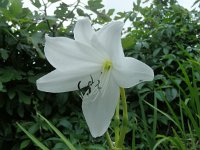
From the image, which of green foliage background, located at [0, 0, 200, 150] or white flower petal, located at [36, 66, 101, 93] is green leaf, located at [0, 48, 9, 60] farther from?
white flower petal, located at [36, 66, 101, 93]

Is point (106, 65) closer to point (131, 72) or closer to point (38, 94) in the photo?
point (131, 72)

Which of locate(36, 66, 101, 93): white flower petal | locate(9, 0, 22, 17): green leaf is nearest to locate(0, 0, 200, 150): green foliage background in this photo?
locate(9, 0, 22, 17): green leaf

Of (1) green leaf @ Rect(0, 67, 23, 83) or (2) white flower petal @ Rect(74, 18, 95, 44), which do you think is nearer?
(2) white flower petal @ Rect(74, 18, 95, 44)

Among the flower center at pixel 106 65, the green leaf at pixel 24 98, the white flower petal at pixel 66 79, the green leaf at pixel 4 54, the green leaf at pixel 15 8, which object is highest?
the flower center at pixel 106 65

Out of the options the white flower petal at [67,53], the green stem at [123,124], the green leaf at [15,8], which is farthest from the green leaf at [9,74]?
the green stem at [123,124]

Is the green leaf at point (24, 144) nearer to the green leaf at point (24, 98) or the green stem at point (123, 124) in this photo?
the green leaf at point (24, 98)

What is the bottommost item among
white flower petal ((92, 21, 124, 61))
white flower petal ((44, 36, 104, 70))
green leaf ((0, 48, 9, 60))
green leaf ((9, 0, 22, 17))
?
green leaf ((0, 48, 9, 60))
